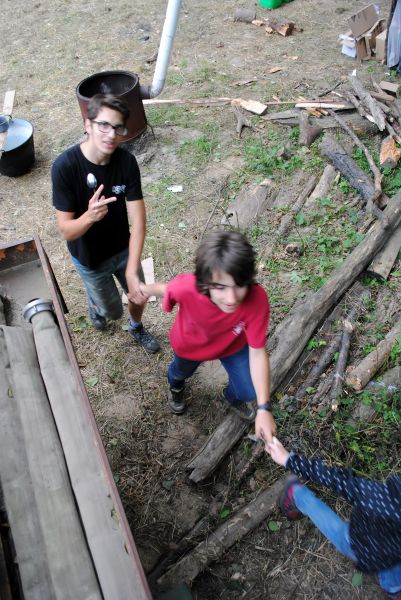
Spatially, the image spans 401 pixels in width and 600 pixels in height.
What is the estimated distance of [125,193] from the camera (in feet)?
11.2

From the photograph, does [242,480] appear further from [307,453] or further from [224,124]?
[224,124]

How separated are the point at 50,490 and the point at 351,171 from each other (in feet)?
17.5

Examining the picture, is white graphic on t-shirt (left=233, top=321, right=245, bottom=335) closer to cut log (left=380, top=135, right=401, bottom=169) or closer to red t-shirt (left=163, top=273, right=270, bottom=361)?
red t-shirt (left=163, top=273, right=270, bottom=361)

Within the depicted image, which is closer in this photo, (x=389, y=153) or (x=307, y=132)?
(x=389, y=153)

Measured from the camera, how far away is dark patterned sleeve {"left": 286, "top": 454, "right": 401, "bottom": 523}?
2346mm

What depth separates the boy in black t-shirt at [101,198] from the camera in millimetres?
3026

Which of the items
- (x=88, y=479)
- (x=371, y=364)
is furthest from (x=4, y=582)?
(x=371, y=364)

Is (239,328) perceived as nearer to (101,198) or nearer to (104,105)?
(101,198)

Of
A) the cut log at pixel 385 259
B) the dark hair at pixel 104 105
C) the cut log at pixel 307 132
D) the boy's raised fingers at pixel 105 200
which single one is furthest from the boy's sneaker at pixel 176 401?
the cut log at pixel 307 132

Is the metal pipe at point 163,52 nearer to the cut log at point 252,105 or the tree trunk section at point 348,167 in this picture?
the cut log at point 252,105

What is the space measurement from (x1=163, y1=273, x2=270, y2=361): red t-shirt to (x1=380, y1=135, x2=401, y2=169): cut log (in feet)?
13.5

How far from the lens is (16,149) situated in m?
6.72

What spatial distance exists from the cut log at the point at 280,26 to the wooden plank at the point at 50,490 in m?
9.52

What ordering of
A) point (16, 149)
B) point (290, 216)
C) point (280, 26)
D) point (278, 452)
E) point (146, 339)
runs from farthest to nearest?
point (280, 26) < point (16, 149) < point (290, 216) < point (146, 339) < point (278, 452)
